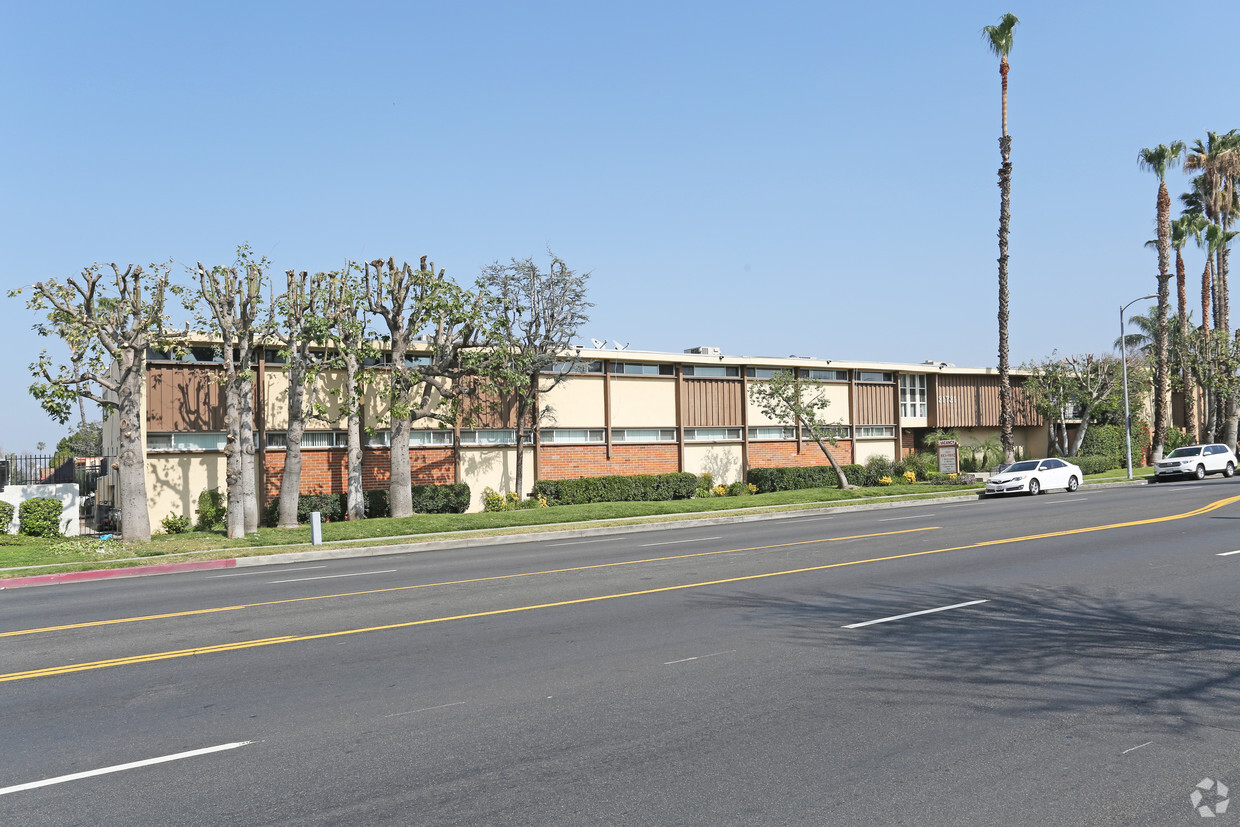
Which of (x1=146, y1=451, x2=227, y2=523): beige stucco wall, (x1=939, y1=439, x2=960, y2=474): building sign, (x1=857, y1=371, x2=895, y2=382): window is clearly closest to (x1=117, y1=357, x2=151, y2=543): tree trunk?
(x1=146, y1=451, x2=227, y2=523): beige stucco wall

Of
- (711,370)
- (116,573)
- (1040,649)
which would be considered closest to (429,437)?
(711,370)

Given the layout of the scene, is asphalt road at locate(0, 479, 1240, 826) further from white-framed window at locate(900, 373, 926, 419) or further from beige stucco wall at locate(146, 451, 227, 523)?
white-framed window at locate(900, 373, 926, 419)

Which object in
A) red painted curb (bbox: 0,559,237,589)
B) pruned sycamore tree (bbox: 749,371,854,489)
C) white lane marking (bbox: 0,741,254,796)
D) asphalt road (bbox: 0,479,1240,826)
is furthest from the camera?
pruned sycamore tree (bbox: 749,371,854,489)

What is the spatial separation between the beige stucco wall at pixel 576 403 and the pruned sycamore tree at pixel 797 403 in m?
6.93

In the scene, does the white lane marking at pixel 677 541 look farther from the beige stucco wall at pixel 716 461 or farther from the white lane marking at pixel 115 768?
the beige stucco wall at pixel 716 461

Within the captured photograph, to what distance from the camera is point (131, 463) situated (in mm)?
25188

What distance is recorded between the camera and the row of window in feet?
97.1

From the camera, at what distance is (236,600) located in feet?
46.1

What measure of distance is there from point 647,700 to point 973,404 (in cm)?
4672

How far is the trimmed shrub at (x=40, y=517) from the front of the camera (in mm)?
27219

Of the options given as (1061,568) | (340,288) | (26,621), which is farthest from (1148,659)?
(340,288)

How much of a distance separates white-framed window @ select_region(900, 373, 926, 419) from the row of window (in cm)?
264

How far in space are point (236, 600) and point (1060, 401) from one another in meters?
45.8

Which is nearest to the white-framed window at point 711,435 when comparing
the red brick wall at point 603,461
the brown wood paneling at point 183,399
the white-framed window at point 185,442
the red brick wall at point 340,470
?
the red brick wall at point 603,461
